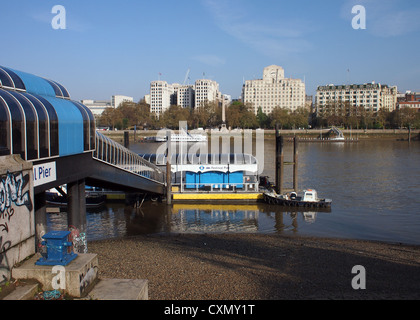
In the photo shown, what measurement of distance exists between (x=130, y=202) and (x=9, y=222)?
19.2m


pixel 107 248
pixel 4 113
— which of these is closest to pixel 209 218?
pixel 107 248

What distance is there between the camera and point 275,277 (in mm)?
10602

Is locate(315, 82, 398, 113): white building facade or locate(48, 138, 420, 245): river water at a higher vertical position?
locate(315, 82, 398, 113): white building facade

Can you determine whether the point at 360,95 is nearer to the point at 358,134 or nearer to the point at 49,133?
the point at 358,134

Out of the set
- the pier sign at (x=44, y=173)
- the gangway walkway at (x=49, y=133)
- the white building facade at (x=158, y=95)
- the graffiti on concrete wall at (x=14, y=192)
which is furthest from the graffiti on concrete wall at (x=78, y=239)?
the white building facade at (x=158, y=95)

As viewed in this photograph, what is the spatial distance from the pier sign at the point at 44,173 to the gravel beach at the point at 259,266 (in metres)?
2.80

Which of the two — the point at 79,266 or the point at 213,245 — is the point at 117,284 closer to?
the point at 79,266

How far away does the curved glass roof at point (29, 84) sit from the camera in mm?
9758

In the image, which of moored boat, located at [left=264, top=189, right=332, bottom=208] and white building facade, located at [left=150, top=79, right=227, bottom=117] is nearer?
moored boat, located at [left=264, top=189, right=332, bottom=208]

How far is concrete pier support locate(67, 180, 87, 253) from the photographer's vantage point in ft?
44.7

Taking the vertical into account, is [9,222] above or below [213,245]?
above

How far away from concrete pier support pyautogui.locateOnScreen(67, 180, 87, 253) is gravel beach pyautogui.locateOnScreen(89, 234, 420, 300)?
3.11ft

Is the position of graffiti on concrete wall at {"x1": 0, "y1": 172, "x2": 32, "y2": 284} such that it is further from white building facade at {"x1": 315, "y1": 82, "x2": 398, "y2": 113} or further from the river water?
white building facade at {"x1": 315, "y1": 82, "x2": 398, "y2": 113}

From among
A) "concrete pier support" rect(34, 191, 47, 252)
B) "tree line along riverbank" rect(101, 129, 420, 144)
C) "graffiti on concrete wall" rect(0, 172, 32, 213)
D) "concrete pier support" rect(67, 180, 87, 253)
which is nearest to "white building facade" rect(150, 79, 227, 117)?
"tree line along riverbank" rect(101, 129, 420, 144)
